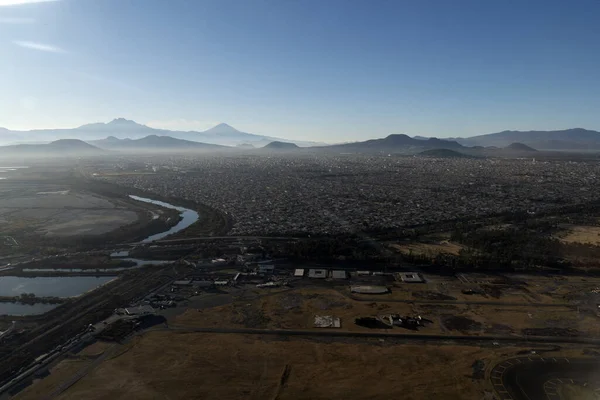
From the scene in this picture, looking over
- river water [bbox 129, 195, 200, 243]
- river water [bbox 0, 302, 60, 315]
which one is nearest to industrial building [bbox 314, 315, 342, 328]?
river water [bbox 0, 302, 60, 315]

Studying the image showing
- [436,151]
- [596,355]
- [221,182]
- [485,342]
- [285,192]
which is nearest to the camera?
[596,355]

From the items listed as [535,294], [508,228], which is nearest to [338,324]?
[535,294]

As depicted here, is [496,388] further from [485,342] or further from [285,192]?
[285,192]

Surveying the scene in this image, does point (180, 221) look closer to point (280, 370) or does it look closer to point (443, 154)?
point (280, 370)

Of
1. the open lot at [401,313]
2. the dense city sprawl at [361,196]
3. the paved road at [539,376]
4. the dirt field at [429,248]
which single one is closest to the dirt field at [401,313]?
the open lot at [401,313]

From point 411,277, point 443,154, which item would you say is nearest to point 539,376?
point 411,277

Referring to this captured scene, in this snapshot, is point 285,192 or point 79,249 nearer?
point 79,249
